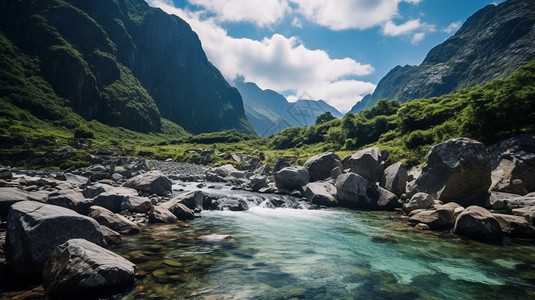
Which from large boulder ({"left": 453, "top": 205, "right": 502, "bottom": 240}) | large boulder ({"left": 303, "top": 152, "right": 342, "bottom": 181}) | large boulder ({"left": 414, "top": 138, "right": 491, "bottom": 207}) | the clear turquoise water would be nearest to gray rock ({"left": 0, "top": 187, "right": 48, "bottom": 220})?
the clear turquoise water

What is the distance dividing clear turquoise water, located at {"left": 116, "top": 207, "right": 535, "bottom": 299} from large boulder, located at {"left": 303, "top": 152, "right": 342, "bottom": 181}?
1784cm

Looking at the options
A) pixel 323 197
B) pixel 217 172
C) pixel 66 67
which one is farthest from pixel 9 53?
pixel 323 197

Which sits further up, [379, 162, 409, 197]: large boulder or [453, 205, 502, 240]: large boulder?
[379, 162, 409, 197]: large boulder

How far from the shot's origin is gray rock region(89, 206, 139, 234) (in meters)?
14.4

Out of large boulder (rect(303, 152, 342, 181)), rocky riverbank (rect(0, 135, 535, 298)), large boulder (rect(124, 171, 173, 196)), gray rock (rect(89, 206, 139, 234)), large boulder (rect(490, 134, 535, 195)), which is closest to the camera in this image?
rocky riverbank (rect(0, 135, 535, 298))

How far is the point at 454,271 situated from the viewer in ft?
38.2

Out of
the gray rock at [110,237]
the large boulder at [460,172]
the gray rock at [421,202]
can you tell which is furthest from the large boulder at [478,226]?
the gray rock at [110,237]

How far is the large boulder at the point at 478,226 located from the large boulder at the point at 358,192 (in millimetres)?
10610

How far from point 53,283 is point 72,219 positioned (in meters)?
2.56

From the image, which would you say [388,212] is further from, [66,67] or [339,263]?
[66,67]

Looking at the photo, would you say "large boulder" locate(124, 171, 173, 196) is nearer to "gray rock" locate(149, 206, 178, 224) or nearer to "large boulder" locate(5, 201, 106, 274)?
"gray rock" locate(149, 206, 178, 224)

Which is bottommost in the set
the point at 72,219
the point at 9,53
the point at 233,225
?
the point at 233,225

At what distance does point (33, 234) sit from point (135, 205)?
10.2m


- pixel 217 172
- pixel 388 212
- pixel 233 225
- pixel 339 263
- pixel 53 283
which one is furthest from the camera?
pixel 217 172
